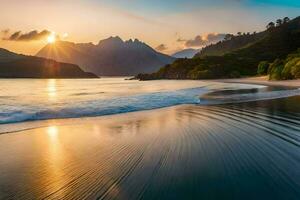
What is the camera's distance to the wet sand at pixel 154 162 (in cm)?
610

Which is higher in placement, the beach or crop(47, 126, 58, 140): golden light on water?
the beach

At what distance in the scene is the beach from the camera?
610cm

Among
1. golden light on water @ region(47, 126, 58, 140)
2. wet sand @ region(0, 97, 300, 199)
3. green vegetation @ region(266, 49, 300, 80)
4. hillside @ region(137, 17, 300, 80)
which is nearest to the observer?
wet sand @ region(0, 97, 300, 199)

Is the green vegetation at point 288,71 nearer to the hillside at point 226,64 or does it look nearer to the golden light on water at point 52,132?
the hillside at point 226,64

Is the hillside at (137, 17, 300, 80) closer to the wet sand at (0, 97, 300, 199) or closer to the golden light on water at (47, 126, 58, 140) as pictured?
the golden light on water at (47, 126, 58, 140)

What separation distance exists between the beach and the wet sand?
2 cm

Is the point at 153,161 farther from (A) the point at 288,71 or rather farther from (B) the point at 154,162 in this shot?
(A) the point at 288,71

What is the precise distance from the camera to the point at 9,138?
39.1 feet

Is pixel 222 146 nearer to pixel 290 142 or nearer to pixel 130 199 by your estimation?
pixel 290 142

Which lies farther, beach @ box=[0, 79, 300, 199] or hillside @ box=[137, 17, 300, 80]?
hillside @ box=[137, 17, 300, 80]

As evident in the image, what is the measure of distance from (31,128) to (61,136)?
2732 millimetres

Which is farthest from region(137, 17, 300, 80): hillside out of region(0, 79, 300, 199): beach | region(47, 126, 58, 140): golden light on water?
region(0, 79, 300, 199): beach

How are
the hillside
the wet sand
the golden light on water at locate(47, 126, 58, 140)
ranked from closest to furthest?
the wet sand < the golden light on water at locate(47, 126, 58, 140) < the hillside

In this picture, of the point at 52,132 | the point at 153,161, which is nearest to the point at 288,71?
the point at 52,132
